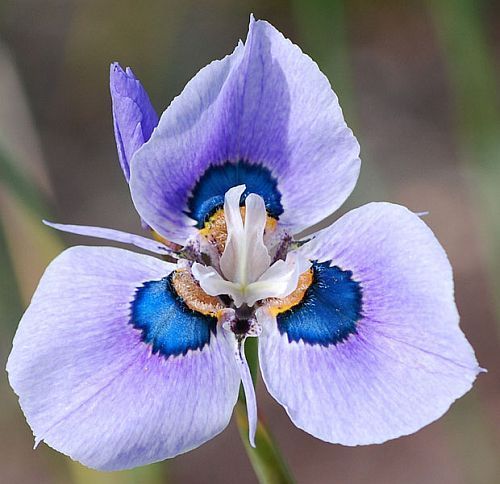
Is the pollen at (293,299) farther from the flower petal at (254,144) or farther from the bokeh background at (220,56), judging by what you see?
the bokeh background at (220,56)

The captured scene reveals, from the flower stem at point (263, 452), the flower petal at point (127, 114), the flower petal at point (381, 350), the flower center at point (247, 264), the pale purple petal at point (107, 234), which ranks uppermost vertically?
the flower petal at point (127, 114)

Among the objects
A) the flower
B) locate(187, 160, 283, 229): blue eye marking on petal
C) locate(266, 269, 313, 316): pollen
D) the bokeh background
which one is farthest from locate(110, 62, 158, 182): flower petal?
the bokeh background

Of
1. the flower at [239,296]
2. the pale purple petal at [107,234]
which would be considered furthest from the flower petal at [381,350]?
the pale purple petal at [107,234]

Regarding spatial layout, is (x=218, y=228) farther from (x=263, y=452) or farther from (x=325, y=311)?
(x=263, y=452)

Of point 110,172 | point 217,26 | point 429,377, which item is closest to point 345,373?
point 429,377

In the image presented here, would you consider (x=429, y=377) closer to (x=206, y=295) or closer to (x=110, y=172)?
(x=206, y=295)

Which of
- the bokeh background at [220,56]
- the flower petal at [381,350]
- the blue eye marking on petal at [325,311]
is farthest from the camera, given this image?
the bokeh background at [220,56]

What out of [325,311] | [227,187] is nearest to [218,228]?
[227,187]
